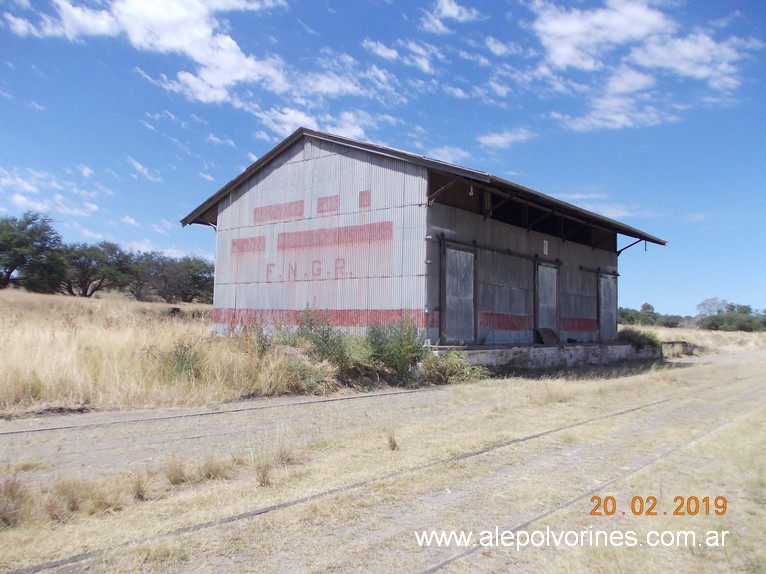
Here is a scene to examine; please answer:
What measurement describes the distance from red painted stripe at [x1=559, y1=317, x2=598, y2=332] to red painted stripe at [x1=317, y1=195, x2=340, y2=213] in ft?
37.7

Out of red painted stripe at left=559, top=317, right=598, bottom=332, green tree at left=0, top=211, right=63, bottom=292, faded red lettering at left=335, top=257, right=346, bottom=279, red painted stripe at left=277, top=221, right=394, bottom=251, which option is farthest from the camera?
green tree at left=0, top=211, right=63, bottom=292

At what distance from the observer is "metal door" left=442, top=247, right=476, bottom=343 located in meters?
18.7

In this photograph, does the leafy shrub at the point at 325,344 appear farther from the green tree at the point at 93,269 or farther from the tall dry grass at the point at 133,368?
the green tree at the point at 93,269

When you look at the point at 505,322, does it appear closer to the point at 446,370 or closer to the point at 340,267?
the point at 446,370

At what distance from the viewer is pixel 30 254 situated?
149ft

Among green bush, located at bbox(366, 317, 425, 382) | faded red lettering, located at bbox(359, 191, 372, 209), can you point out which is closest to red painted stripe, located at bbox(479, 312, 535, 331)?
green bush, located at bbox(366, 317, 425, 382)

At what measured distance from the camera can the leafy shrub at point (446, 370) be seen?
16.3 metres

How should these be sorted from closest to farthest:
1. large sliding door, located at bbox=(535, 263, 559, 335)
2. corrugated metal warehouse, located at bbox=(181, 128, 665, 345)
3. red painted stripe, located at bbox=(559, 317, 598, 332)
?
corrugated metal warehouse, located at bbox=(181, 128, 665, 345), large sliding door, located at bbox=(535, 263, 559, 335), red painted stripe, located at bbox=(559, 317, 598, 332)

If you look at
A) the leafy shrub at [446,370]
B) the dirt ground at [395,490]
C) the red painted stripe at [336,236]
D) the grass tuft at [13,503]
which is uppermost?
the red painted stripe at [336,236]

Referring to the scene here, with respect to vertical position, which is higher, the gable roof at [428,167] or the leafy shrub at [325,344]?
the gable roof at [428,167]

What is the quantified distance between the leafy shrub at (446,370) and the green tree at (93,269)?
46005 millimetres

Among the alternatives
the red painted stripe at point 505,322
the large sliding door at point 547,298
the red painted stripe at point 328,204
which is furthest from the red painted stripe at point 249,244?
the large sliding door at point 547,298

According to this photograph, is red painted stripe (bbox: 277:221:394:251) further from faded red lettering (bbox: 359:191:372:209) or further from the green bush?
the green bush

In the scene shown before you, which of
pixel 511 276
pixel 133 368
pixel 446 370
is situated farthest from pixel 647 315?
pixel 133 368
